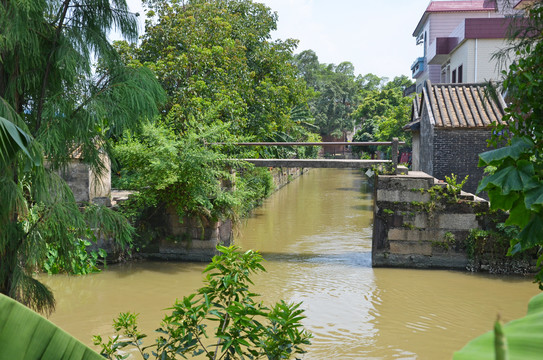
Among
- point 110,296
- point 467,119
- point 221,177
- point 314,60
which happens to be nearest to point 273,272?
point 221,177

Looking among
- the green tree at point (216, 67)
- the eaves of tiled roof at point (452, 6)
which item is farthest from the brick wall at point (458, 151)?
the eaves of tiled roof at point (452, 6)

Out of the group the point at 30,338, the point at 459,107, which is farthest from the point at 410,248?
the point at 30,338

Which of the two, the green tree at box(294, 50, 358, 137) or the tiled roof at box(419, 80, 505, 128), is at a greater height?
the green tree at box(294, 50, 358, 137)

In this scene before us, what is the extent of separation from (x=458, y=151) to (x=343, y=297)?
5.92 metres

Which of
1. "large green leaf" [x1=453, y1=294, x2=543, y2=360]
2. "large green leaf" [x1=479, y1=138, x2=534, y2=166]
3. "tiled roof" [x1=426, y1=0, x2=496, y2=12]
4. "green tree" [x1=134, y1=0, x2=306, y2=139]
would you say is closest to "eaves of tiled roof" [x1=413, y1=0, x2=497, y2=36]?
"tiled roof" [x1=426, y1=0, x2=496, y2=12]

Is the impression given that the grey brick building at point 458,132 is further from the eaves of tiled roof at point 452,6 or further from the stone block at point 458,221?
the eaves of tiled roof at point 452,6

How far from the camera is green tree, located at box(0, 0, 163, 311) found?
4664 mm

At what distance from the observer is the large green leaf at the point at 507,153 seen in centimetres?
326

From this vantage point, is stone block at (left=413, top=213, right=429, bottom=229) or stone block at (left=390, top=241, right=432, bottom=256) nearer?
stone block at (left=413, top=213, right=429, bottom=229)

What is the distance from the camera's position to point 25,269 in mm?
4949

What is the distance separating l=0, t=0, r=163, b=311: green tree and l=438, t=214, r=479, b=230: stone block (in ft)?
27.9

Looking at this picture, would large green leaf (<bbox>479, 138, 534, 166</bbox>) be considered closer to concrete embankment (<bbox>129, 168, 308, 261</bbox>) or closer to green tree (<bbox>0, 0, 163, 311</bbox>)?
green tree (<bbox>0, 0, 163, 311</bbox>)

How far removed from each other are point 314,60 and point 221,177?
170ft

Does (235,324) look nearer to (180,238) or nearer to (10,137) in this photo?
(10,137)
